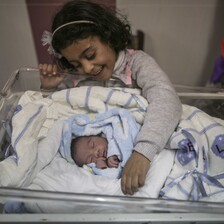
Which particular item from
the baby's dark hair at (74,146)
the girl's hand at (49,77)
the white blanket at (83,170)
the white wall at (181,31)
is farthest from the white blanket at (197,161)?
the white wall at (181,31)

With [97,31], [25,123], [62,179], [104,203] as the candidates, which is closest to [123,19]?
[97,31]

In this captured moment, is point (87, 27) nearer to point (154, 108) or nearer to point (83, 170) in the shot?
point (154, 108)

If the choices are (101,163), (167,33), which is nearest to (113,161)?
(101,163)

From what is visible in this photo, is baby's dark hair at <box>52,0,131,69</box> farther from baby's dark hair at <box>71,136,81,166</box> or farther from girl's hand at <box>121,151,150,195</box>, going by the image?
girl's hand at <box>121,151,150,195</box>

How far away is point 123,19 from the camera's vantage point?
4.04 ft

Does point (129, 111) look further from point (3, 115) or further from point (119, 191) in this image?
point (3, 115)

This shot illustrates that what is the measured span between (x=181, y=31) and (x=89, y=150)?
3.27 ft

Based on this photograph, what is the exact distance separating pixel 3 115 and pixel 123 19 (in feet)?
2.12

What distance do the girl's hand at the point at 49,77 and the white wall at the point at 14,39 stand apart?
507mm

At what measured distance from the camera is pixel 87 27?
969mm

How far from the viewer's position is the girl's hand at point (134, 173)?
0.72 metres

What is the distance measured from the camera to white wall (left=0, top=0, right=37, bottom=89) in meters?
1.50

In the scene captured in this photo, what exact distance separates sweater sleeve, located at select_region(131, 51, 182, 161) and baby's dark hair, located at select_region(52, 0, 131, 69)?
0.12m

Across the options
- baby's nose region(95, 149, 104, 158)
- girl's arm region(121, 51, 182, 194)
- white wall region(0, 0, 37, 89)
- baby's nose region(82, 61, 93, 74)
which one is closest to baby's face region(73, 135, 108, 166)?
baby's nose region(95, 149, 104, 158)
